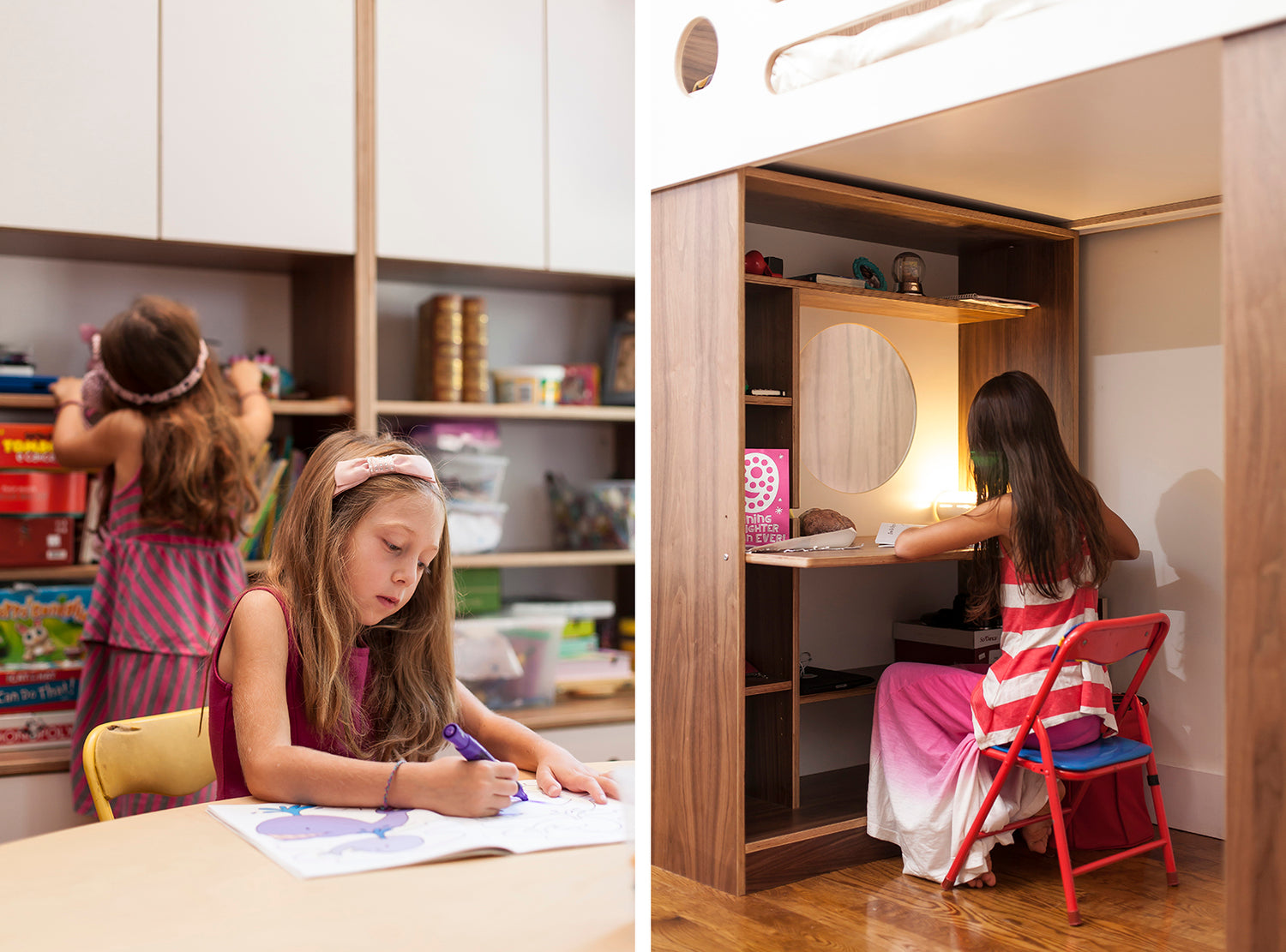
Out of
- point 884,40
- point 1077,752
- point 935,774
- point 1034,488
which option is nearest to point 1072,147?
point 884,40

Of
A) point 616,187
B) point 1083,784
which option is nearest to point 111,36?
point 616,187

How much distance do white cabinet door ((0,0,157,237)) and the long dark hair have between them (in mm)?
1798

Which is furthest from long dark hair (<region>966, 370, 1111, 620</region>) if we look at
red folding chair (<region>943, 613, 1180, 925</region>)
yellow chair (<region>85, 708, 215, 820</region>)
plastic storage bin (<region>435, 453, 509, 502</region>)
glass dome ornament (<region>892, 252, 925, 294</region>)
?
yellow chair (<region>85, 708, 215, 820</region>)

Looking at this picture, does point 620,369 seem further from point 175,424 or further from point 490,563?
point 175,424

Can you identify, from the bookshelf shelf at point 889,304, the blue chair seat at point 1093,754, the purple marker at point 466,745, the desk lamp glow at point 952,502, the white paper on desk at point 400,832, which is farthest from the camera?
the desk lamp glow at point 952,502

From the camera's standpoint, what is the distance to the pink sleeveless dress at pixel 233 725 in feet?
4.20

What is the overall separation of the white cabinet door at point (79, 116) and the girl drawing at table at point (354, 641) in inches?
46.9

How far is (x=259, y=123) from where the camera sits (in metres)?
2.33

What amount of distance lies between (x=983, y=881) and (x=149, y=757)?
1.56 metres

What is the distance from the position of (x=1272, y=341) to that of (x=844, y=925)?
124 cm

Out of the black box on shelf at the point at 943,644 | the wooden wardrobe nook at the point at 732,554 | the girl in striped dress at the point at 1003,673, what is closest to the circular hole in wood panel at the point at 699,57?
the wooden wardrobe nook at the point at 732,554

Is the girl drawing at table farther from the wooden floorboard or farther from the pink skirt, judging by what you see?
the pink skirt

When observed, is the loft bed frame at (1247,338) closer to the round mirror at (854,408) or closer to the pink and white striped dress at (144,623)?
the round mirror at (854,408)

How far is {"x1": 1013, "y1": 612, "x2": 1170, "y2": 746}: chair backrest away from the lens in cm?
188
